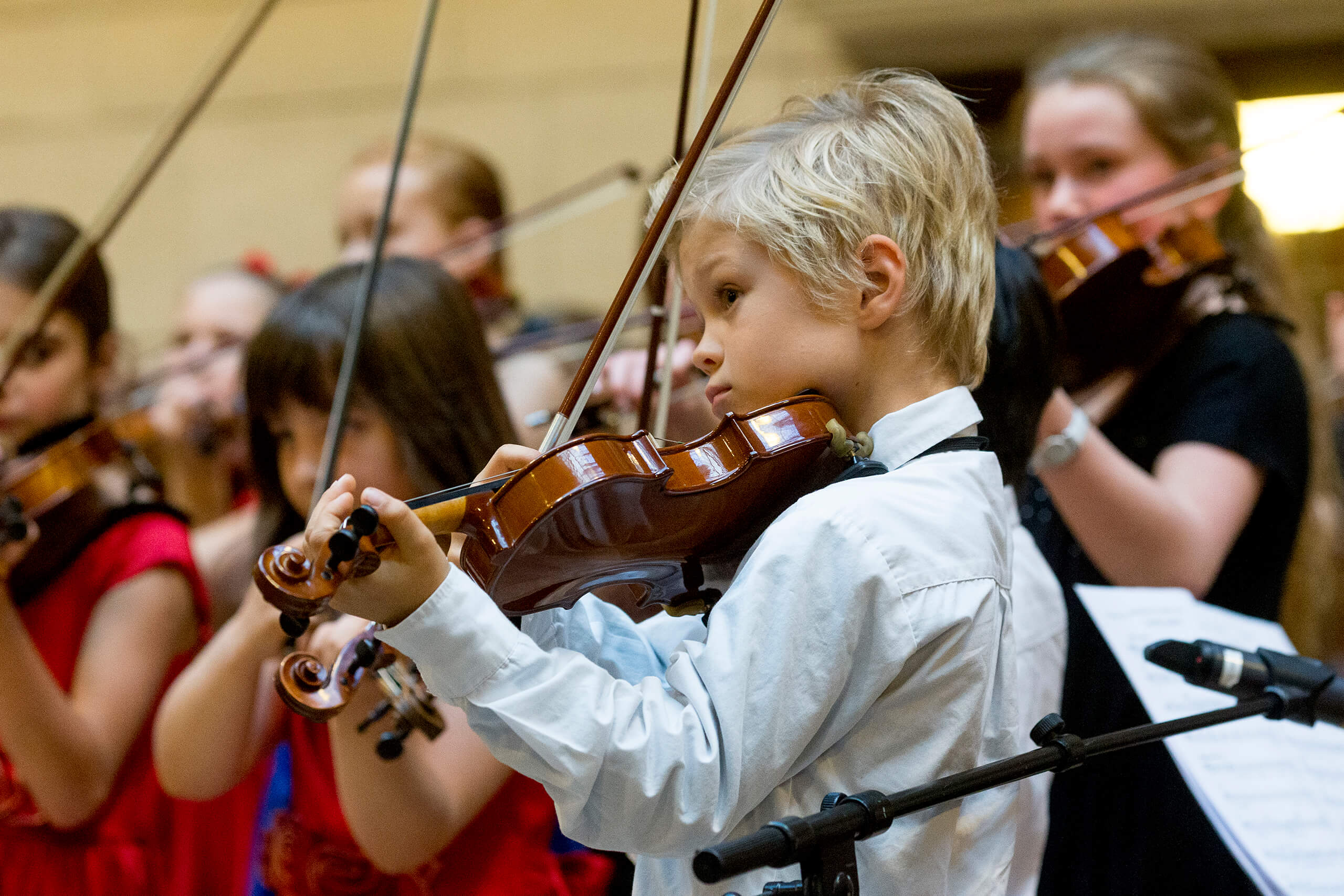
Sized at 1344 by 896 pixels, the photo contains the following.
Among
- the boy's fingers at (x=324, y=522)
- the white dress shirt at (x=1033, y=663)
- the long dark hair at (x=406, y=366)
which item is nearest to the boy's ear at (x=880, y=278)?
the white dress shirt at (x=1033, y=663)

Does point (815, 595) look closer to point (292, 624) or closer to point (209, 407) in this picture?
point (292, 624)

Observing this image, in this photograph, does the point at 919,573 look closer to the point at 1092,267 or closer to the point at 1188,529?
the point at 1188,529

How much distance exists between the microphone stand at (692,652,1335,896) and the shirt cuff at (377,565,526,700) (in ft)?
0.56

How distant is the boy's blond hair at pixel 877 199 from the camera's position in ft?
2.90

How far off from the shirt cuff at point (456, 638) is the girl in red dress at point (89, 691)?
856 mm

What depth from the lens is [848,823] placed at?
0.73 m

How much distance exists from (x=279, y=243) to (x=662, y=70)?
1.25m

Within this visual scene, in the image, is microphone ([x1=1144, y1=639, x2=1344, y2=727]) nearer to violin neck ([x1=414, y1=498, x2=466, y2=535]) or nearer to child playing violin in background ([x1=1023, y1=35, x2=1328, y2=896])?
child playing violin in background ([x1=1023, y1=35, x2=1328, y2=896])

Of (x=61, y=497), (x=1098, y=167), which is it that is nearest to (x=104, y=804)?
(x=61, y=497)

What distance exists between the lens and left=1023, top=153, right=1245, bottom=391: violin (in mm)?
1534

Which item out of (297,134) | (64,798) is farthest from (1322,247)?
(64,798)

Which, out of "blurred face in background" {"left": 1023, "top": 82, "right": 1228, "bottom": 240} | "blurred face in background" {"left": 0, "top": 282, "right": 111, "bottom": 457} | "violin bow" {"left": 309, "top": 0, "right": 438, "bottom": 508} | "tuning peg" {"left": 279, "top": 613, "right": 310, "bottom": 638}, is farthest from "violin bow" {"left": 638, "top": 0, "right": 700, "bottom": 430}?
"blurred face in background" {"left": 0, "top": 282, "right": 111, "bottom": 457}

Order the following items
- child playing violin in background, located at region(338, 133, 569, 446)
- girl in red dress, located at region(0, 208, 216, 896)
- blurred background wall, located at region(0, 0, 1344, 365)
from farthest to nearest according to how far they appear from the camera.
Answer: blurred background wall, located at region(0, 0, 1344, 365)
child playing violin in background, located at region(338, 133, 569, 446)
girl in red dress, located at region(0, 208, 216, 896)

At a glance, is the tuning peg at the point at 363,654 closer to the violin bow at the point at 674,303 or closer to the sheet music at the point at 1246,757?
the violin bow at the point at 674,303
